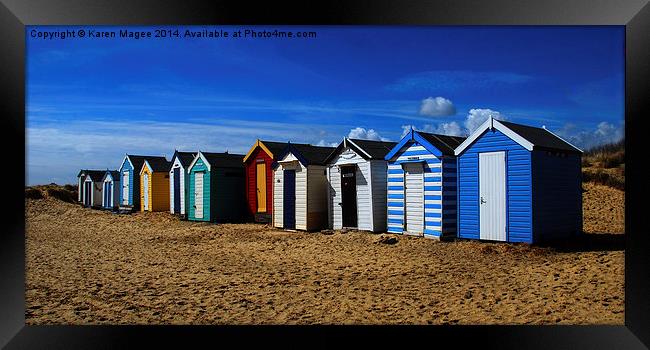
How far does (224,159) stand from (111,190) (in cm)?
1222

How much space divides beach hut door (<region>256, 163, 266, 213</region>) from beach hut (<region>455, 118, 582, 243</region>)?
336 inches

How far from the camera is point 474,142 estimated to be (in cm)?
1235

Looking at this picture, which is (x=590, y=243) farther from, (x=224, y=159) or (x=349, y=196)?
(x=224, y=159)

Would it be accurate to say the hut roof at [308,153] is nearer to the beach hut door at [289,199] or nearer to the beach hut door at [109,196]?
the beach hut door at [289,199]

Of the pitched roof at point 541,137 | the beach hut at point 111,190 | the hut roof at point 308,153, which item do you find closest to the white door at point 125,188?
the beach hut at point 111,190

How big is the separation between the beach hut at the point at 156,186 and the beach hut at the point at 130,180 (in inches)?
50.7

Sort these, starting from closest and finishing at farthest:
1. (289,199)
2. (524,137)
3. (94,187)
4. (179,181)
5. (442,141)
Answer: (524,137) < (442,141) < (289,199) < (179,181) < (94,187)

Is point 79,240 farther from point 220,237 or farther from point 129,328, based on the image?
point 129,328

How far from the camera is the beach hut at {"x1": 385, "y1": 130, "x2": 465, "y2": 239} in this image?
42.3ft

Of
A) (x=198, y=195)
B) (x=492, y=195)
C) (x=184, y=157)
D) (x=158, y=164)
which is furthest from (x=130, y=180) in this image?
(x=492, y=195)

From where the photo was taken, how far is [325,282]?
8547 millimetres

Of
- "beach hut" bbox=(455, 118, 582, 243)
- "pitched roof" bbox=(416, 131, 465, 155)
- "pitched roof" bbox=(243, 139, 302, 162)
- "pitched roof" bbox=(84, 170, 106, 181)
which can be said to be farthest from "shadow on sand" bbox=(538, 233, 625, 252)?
"pitched roof" bbox=(84, 170, 106, 181)
